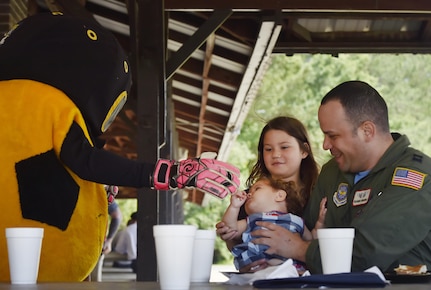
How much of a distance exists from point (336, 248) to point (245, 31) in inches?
210

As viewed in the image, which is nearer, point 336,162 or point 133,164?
point 133,164

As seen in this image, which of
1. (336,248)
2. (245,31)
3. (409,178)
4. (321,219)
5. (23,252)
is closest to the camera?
(336,248)

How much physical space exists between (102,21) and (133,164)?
5191mm

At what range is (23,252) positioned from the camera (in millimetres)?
2428

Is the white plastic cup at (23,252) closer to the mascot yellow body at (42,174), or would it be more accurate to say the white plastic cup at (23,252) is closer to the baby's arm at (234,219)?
the mascot yellow body at (42,174)

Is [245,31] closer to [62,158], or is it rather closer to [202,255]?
[62,158]

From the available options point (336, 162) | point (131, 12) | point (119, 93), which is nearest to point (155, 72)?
point (131, 12)

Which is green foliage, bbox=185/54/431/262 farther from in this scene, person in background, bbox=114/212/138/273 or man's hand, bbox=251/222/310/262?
man's hand, bbox=251/222/310/262

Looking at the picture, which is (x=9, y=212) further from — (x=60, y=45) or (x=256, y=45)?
(x=256, y=45)

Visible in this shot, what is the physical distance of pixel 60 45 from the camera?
3.45 m

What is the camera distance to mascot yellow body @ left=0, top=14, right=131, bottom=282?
10.6ft

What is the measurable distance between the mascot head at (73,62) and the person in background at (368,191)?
83cm

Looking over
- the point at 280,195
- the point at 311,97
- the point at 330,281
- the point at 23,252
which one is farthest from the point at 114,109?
the point at 311,97

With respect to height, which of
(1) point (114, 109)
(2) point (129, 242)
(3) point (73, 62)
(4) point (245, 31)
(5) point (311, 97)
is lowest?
(2) point (129, 242)
